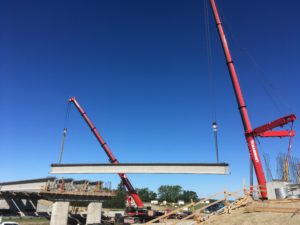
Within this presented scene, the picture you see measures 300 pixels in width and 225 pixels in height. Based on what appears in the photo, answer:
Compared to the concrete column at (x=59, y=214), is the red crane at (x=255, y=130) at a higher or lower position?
Result: higher

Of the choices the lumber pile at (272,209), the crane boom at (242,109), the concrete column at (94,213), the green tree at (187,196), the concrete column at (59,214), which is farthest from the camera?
the green tree at (187,196)

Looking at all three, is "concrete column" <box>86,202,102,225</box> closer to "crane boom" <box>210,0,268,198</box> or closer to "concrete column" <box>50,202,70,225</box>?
"concrete column" <box>50,202,70,225</box>

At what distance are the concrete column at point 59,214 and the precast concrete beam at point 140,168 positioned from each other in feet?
15.7

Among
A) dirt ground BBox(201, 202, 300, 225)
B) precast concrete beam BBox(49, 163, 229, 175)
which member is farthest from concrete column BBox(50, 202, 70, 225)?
dirt ground BBox(201, 202, 300, 225)

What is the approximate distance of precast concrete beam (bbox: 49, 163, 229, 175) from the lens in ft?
97.7

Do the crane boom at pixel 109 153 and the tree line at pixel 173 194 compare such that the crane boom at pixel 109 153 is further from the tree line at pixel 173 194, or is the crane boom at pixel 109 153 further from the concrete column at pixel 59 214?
the tree line at pixel 173 194

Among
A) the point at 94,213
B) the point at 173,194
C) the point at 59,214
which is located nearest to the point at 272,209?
the point at 59,214

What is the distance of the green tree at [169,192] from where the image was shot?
178 metres

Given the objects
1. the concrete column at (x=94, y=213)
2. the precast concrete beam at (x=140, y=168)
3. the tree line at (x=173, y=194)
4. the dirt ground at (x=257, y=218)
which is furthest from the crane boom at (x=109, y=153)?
the tree line at (x=173, y=194)

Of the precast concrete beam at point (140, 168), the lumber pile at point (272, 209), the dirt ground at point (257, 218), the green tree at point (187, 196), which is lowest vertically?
the dirt ground at point (257, 218)

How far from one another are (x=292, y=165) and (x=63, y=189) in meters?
33.8

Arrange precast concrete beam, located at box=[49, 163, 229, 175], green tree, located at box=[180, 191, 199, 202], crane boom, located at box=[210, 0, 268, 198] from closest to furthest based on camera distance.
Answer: crane boom, located at box=[210, 0, 268, 198], precast concrete beam, located at box=[49, 163, 229, 175], green tree, located at box=[180, 191, 199, 202]

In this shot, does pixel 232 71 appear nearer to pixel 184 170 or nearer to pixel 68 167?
pixel 184 170

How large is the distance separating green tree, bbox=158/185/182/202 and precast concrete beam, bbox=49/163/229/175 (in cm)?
15108
